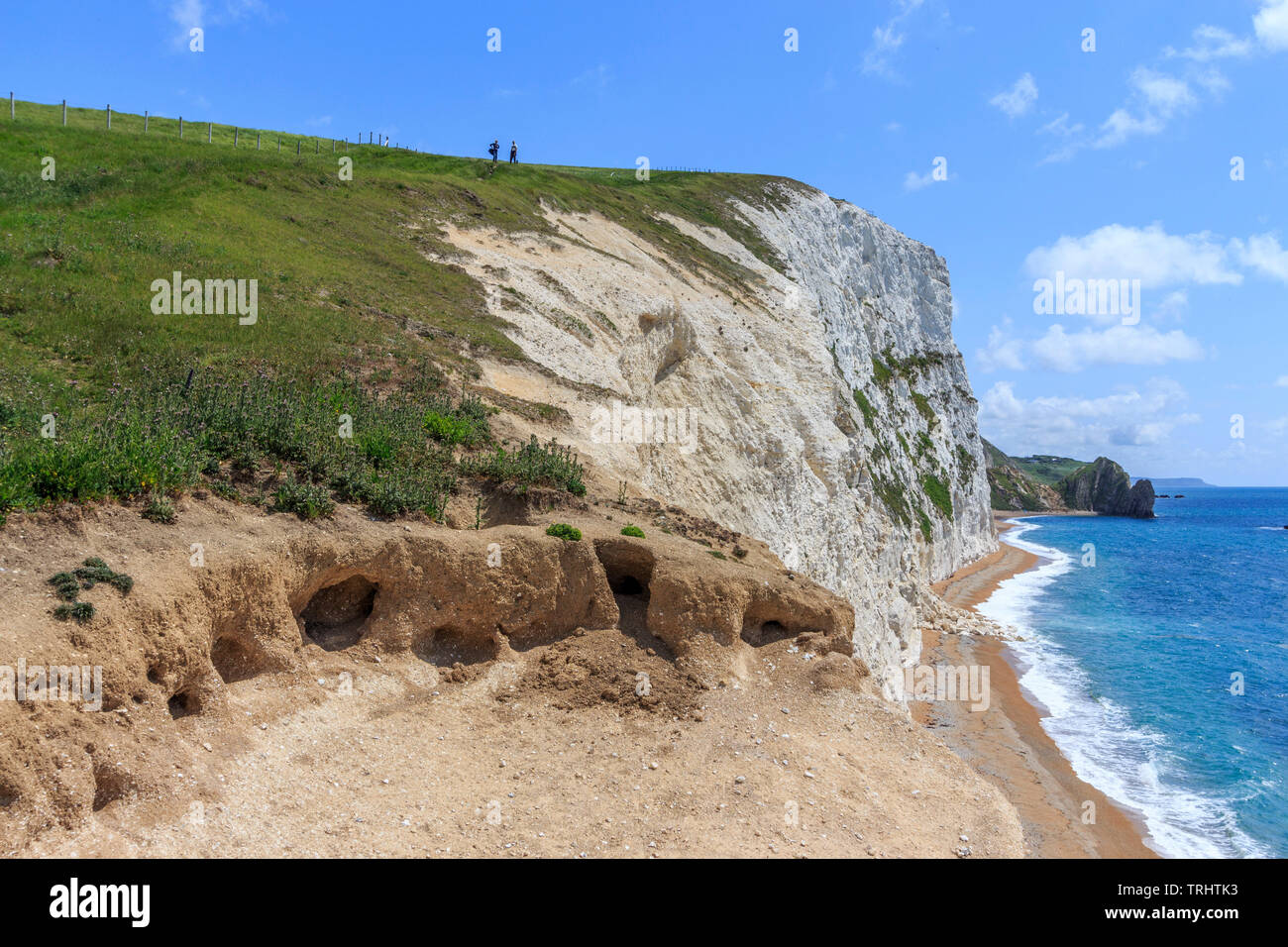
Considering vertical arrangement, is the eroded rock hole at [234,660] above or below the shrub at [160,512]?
below

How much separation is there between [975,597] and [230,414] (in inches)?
2125

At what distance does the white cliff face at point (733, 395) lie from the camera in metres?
29.5

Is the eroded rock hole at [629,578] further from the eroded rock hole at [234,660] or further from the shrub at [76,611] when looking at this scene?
the shrub at [76,611]

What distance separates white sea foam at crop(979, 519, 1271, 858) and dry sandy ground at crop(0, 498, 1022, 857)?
13.5 m

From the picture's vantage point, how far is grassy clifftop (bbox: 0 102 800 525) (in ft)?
49.9

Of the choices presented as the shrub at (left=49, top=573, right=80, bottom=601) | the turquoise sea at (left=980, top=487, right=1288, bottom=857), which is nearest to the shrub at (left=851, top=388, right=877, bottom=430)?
the turquoise sea at (left=980, top=487, right=1288, bottom=857)

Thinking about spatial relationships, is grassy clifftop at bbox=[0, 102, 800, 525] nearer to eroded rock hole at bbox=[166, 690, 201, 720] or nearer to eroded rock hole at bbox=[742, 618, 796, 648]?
eroded rock hole at bbox=[166, 690, 201, 720]

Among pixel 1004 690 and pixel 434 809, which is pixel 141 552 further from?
pixel 1004 690

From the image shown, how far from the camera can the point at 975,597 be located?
57469 millimetres

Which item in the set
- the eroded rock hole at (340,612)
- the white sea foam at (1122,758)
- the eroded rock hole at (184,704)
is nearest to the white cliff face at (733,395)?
the white sea foam at (1122,758)

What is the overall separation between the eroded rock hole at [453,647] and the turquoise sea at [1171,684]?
19.4 m

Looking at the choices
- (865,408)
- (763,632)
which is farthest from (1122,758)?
(865,408)

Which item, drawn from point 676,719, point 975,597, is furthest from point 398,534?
point 975,597

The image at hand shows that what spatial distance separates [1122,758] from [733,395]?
19942 mm
